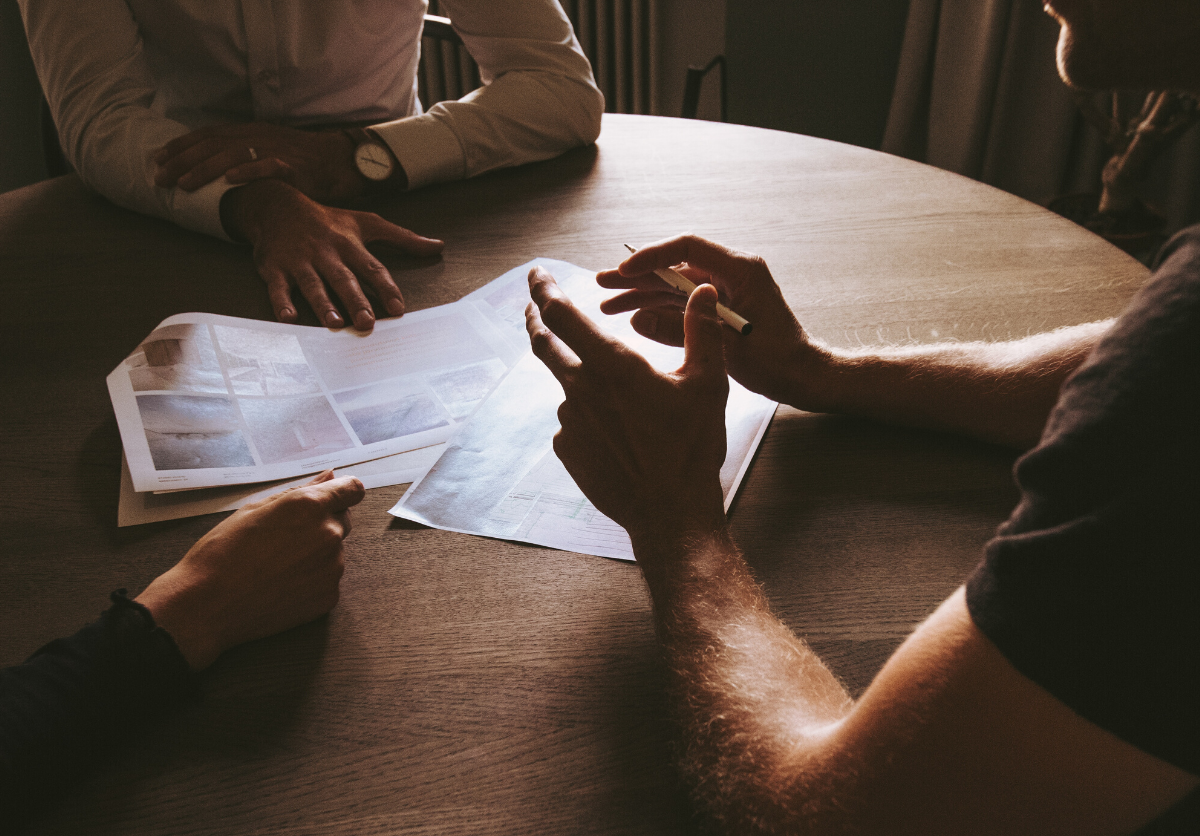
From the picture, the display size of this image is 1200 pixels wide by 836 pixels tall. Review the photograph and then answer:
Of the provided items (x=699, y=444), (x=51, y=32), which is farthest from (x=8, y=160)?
(x=699, y=444)

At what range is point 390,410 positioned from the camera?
2.61 ft

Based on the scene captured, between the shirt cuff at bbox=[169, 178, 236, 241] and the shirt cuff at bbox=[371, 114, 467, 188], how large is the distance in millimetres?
247

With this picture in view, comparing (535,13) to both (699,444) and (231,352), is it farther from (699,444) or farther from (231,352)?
(699,444)

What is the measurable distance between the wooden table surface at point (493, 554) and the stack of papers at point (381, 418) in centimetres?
3

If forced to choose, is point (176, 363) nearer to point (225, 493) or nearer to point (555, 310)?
point (225, 493)

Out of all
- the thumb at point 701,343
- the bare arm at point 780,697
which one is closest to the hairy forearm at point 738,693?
the bare arm at point 780,697

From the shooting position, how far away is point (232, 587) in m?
0.56

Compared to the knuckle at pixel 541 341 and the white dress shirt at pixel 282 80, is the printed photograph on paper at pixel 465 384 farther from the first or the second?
the white dress shirt at pixel 282 80

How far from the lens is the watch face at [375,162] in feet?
4.00

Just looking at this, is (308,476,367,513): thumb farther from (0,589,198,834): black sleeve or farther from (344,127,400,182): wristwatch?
(344,127,400,182): wristwatch

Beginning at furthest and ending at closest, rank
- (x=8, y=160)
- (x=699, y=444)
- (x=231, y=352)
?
(x=8, y=160)
(x=231, y=352)
(x=699, y=444)

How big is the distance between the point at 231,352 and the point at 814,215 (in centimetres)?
77

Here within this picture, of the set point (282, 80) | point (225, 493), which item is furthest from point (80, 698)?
point (282, 80)

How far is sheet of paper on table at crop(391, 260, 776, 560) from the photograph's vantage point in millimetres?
660
